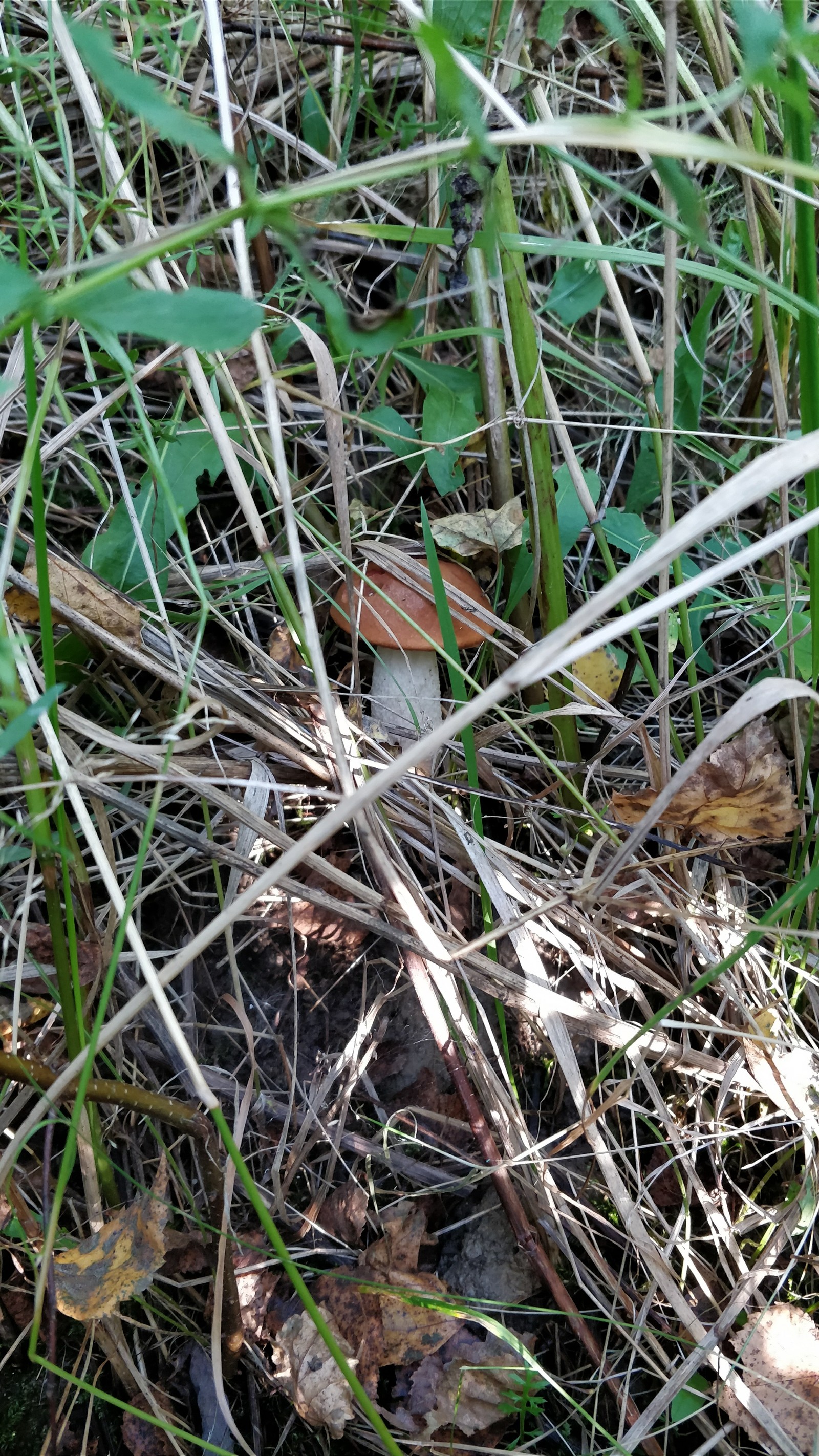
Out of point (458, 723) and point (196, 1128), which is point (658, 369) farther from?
point (196, 1128)

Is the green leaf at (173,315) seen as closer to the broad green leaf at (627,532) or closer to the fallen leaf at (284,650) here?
the fallen leaf at (284,650)

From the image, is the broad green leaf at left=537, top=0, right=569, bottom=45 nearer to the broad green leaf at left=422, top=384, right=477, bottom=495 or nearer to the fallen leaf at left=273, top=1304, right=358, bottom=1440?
the broad green leaf at left=422, top=384, right=477, bottom=495

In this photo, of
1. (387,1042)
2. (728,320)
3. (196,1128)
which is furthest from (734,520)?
(196,1128)

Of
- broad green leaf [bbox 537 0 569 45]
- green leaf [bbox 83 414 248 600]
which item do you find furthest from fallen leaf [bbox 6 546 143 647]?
broad green leaf [bbox 537 0 569 45]

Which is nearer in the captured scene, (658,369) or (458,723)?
(458,723)

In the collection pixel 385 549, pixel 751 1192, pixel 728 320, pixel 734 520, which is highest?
pixel 728 320

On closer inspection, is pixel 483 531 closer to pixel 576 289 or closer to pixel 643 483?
pixel 643 483
